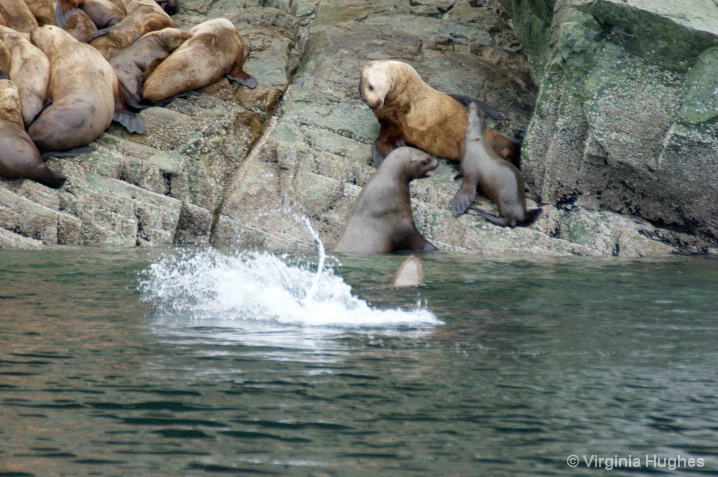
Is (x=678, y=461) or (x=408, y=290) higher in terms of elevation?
(x=678, y=461)

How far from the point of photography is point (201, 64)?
10859mm

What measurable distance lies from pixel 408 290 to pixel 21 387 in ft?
10.00

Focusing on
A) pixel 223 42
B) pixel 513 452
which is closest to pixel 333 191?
pixel 223 42

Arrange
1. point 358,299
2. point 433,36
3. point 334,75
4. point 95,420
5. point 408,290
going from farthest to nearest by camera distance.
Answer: point 433,36 → point 334,75 → point 408,290 → point 358,299 → point 95,420

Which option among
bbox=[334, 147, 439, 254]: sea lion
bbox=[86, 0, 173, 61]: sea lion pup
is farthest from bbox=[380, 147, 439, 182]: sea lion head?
bbox=[86, 0, 173, 61]: sea lion pup

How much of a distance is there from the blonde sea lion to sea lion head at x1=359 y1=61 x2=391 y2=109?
0.93 metres

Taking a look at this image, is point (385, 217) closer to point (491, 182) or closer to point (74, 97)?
point (491, 182)

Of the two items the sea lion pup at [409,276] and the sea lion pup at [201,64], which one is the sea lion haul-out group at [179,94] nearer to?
the sea lion pup at [201,64]

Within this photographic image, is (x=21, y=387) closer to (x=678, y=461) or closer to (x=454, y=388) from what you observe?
(x=454, y=388)

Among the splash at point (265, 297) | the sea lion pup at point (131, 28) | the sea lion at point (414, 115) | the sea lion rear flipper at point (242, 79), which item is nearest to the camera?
the splash at point (265, 297)

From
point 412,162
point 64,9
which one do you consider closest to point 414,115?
point 412,162

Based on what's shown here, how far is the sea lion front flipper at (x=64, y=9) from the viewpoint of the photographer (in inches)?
468

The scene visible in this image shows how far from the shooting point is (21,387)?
10.8 ft

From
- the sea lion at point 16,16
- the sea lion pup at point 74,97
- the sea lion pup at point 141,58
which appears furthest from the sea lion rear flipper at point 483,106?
the sea lion at point 16,16
